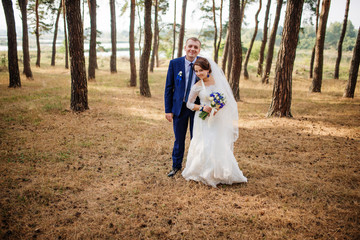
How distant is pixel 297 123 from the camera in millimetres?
8062

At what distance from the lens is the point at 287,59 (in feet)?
26.8

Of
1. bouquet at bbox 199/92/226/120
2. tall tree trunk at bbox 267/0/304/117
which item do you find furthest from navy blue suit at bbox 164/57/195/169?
tall tree trunk at bbox 267/0/304/117

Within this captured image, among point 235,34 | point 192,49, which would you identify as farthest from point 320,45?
point 192,49

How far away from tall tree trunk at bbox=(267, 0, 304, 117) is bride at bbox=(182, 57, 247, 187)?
5.12 meters

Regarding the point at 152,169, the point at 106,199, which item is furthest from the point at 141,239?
the point at 152,169

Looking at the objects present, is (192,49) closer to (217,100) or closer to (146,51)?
(217,100)

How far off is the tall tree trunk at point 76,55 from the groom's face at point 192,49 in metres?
5.94

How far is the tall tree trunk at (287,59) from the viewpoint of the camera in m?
7.85

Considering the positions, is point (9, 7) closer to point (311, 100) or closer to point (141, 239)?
point (141, 239)

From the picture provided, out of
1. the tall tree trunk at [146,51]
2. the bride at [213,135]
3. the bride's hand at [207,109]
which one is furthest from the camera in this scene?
the tall tree trunk at [146,51]

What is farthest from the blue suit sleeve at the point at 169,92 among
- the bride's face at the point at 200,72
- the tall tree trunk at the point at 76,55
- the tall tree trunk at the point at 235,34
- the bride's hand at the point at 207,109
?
the tall tree trunk at the point at 235,34

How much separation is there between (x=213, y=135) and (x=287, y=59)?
19.4ft

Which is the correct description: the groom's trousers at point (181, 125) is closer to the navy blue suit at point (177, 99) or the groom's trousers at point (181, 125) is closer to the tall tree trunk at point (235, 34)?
the navy blue suit at point (177, 99)

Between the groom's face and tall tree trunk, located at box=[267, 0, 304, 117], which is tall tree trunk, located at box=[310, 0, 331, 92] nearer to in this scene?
tall tree trunk, located at box=[267, 0, 304, 117]
